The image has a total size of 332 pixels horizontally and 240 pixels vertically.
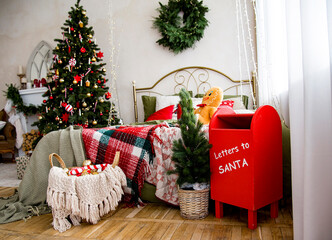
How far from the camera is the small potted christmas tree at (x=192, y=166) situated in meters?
1.71

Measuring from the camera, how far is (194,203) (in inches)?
68.2

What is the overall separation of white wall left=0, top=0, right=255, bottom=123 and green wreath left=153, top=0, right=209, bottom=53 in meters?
0.14

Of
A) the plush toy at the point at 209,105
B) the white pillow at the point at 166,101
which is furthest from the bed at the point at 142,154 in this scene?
the white pillow at the point at 166,101

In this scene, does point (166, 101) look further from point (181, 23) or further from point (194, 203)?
point (194, 203)

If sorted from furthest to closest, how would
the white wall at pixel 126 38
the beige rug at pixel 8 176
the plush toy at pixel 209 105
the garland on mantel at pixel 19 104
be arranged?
the garland on mantel at pixel 19 104, the white wall at pixel 126 38, the beige rug at pixel 8 176, the plush toy at pixel 209 105

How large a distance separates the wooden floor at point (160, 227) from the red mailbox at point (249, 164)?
0.28ft

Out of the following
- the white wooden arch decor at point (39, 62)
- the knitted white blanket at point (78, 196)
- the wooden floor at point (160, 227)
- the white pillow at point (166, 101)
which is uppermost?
the white wooden arch decor at point (39, 62)

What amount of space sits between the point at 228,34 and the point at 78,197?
307cm

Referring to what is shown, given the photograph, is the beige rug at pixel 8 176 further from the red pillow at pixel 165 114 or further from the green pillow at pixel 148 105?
the green pillow at pixel 148 105

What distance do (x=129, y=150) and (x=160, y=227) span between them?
63cm

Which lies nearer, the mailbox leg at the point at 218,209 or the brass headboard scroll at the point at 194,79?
the mailbox leg at the point at 218,209

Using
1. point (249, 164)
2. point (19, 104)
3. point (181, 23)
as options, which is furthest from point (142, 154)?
point (19, 104)

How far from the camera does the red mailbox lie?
153cm

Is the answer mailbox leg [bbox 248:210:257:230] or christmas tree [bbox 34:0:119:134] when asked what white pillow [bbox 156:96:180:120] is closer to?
christmas tree [bbox 34:0:119:134]
